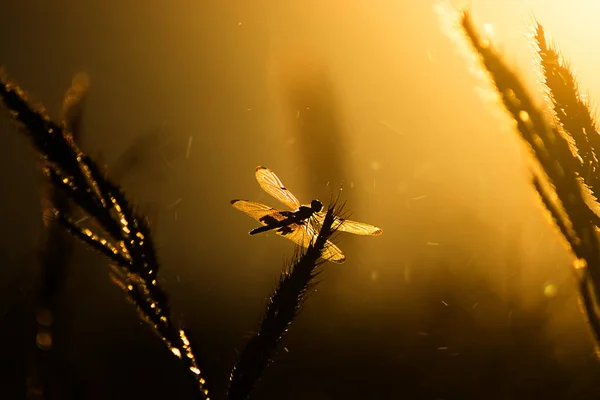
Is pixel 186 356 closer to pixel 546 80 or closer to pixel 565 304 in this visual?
pixel 546 80

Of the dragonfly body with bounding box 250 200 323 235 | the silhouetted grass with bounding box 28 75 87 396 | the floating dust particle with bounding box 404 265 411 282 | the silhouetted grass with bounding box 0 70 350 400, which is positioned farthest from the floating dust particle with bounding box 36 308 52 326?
the floating dust particle with bounding box 404 265 411 282

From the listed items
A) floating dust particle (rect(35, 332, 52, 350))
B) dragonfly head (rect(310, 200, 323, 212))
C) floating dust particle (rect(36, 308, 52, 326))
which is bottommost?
floating dust particle (rect(35, 332, 52, 350))

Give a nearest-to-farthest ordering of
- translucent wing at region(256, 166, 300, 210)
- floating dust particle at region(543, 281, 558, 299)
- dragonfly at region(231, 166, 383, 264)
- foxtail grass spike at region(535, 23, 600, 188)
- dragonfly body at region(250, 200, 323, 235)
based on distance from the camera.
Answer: foxtail grass spike at region(535, 23, 600, 188), dragonfly at region(231, 166, 383, 264), dragonfly body at region(250, 200, 323, 235), floating dust particle at region(543, 281, 558, 299), translucent wing at region(256, 166, 300, 210)

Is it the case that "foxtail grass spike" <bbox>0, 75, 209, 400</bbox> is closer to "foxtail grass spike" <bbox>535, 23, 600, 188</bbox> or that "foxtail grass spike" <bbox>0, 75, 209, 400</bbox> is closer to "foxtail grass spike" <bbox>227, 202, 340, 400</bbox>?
"foxtail grass spike" <bbox>227, 202, 340, 400</bbox>

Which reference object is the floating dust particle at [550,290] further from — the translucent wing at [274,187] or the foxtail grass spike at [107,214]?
the foxtail grass spike at [107,214]

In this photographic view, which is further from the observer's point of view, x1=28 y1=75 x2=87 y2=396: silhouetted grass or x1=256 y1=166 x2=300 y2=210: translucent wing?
x1=256 y1=166 x2=300 y2=210: translucent wing

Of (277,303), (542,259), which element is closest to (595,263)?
(277,303)

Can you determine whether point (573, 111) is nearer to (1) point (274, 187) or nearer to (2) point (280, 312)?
(2) point (280, 312)

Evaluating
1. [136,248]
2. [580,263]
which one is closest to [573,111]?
[580,263]
